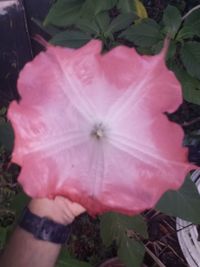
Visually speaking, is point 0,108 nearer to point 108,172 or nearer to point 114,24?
point 114,24

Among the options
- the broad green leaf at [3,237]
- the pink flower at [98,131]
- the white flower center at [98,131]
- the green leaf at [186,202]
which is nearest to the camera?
the pink flower at [98,131]

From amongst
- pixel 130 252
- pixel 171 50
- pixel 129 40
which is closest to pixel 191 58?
pixel 171 50

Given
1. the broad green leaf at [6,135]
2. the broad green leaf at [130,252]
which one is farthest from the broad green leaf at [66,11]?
the broad green leaf at [130,252]

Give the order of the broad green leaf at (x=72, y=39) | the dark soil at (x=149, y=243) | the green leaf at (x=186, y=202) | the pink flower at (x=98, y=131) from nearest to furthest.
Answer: the pink flower at (x=98, y=131), the green leaf at (x=186, y=202), the broad green leaf at (x=72, y=39), the dark soil at (x=149, y=243)

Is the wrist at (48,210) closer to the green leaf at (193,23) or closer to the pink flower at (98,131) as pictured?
the pink flower at (98,131)

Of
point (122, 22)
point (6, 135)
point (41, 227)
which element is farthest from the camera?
point (122, 22)

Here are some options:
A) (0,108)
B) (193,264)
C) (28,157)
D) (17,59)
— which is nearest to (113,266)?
(193,264)

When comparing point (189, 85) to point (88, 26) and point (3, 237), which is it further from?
point (3, 237)
